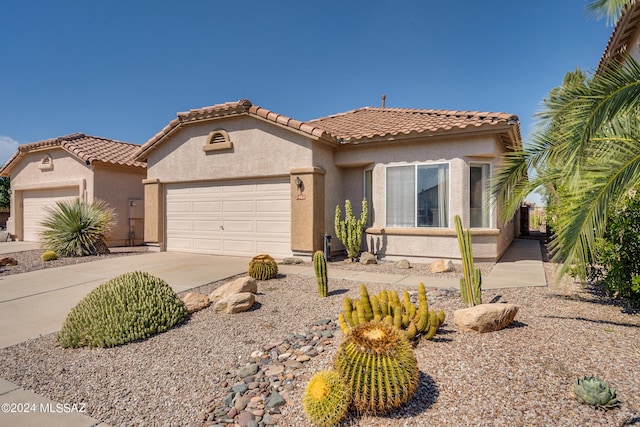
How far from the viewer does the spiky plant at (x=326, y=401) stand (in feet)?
9.69

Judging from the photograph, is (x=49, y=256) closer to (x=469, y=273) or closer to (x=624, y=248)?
(x=469, y=273)

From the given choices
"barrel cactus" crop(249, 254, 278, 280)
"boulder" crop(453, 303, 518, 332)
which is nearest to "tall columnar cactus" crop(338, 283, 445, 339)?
"boulder" crop(453, 303, 518, 332)

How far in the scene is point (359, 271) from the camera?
30.9 feet

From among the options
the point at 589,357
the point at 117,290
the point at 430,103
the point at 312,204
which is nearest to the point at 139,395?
the point at 117,290

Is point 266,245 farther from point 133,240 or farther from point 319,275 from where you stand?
point 133,240

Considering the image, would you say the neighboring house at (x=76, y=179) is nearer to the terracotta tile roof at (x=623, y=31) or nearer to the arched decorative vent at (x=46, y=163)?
the arched decorative vent at (x=46, y=163)

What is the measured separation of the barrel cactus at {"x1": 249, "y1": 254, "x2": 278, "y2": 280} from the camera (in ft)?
27.2

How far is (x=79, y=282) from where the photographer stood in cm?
865

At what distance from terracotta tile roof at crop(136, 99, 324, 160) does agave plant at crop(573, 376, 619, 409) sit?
8.76 m

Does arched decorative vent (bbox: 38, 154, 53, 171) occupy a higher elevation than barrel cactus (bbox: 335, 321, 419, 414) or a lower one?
higher

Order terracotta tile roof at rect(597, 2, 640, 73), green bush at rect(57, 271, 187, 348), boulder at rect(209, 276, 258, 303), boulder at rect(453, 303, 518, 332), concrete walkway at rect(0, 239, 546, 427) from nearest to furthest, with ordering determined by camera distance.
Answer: concrete walkway at rect(0, 239, 546, 427) < boulder at rect(453, 303, 518, 332) < green bush at rect(57, 271, 187, 348) < boulder at rect(209, 276, 258, 303) < terracotta tile roof at rect(597, 2, 640, 73)

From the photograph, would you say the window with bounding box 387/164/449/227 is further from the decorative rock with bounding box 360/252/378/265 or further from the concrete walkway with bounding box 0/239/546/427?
the concrete walkway with bounding box 0/239/546/427

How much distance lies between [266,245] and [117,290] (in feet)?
22.0

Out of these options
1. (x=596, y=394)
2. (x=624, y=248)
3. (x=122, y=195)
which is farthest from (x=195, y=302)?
(x=122, y=195)
